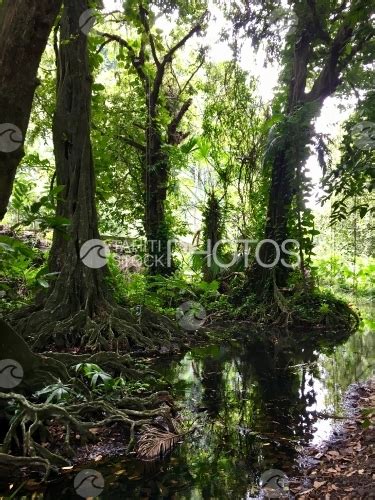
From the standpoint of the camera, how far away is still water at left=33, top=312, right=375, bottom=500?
326cm

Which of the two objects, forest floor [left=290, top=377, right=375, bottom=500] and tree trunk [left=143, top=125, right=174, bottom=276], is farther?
tree trunk [left=143, top=125, right=174, bottom=276]

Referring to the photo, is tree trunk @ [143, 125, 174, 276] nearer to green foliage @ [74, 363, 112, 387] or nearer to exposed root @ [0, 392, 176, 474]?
green foliage @ [74, 363, 112, 387]

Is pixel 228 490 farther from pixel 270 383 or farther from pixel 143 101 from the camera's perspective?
pixel 143 101

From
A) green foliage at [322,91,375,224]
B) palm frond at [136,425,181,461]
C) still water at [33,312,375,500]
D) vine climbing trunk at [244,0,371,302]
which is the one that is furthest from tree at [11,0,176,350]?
green foliage at [322,91,375,224]

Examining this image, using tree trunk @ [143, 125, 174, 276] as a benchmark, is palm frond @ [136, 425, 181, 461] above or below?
below

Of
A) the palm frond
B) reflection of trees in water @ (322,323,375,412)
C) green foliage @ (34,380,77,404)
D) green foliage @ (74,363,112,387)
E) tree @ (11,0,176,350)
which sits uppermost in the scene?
tree @ (11,0,176,350)

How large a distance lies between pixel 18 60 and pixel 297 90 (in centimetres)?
918

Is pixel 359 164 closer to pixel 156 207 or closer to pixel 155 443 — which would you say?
pixel 155 443

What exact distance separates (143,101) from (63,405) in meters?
10.2

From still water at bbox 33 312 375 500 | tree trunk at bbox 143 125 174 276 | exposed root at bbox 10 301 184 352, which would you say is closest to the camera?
still water at bbox 33 312 375 500

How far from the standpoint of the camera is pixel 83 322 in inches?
268

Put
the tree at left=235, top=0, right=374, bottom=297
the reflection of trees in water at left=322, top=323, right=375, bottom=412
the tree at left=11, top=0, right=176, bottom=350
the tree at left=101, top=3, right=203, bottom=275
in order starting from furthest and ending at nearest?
the tree at left=101, top=3, right=203, bottom=275, the tree at left=235, top=0, right=374, bottom=297, the tree at left=11, top=0, right=176, bottom=350, the reflection of trees in water at left=322, top=323, right=375, bottom=412

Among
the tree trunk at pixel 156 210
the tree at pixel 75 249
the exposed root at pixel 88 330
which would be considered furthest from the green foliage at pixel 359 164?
the tree trunk at pixel 156 210

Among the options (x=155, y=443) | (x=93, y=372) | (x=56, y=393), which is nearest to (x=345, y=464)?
(x=155, y=443)
